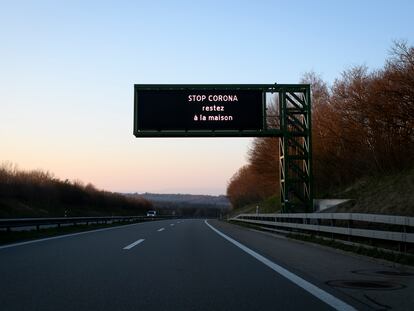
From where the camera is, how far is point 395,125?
27.5 meters

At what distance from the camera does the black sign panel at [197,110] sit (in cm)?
2859

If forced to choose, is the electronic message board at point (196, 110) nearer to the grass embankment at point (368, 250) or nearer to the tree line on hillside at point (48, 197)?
the grass embankment at point (368, 250)

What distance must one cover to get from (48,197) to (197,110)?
180 feet

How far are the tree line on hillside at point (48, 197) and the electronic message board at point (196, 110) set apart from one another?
26.5m

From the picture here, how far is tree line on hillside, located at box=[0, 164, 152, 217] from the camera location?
208 feet

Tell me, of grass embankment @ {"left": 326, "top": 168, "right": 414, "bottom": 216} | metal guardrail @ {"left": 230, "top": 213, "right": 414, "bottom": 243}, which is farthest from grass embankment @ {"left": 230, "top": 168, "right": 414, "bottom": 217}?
metal guardrail @ {"left": 230, "top": 213, "right": 414, "bottom": 243}

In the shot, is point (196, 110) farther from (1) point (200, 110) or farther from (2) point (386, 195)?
(2) point (386, 195)

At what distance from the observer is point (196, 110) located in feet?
94.1

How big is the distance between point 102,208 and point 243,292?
96235 millimetres

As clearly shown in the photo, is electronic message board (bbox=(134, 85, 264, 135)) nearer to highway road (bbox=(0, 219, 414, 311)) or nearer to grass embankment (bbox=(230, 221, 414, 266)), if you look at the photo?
grass embankment (bbox=(230, 221, 414, 266))

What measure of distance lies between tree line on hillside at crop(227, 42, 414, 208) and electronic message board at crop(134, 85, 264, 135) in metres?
6.09

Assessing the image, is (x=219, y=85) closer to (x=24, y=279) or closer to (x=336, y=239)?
(x=336, y=239)

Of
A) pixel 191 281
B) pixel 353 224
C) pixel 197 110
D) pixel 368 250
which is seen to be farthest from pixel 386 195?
pixel 191 281

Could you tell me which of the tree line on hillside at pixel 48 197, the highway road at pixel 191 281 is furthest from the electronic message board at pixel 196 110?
the tree line on hillside at pixel 48 197
